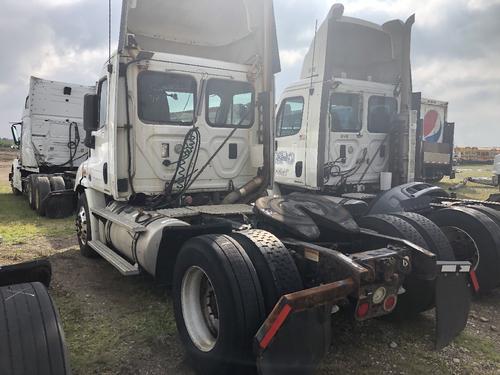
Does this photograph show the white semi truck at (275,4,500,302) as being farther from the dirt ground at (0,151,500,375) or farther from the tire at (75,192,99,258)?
Answer: the tire at (75,192,99,258)

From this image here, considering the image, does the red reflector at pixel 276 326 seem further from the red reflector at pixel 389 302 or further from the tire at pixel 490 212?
the tire at pixel 490 212

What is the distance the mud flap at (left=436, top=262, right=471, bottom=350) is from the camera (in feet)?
9.87

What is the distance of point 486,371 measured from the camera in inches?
130

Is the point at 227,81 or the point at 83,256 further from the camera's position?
the point at 83,256

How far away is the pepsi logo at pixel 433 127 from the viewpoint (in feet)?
61.0

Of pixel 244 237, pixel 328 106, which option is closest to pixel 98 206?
pixel 244 237

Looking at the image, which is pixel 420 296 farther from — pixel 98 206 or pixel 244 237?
pixel 98 206

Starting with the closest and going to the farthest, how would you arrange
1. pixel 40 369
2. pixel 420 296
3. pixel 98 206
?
pixel 40 369 → pixel 420 296 → pixel 98 206

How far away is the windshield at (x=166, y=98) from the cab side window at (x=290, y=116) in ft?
8.74

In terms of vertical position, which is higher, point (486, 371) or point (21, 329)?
point (21, 329)

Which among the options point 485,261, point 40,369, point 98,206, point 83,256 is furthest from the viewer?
point 83,256

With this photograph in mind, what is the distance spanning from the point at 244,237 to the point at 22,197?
13470mm

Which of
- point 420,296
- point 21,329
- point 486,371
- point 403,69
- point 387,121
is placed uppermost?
point 403,69

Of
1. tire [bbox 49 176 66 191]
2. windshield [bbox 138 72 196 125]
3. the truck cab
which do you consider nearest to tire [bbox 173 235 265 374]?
windshield [bbox 138 72 196 125]
